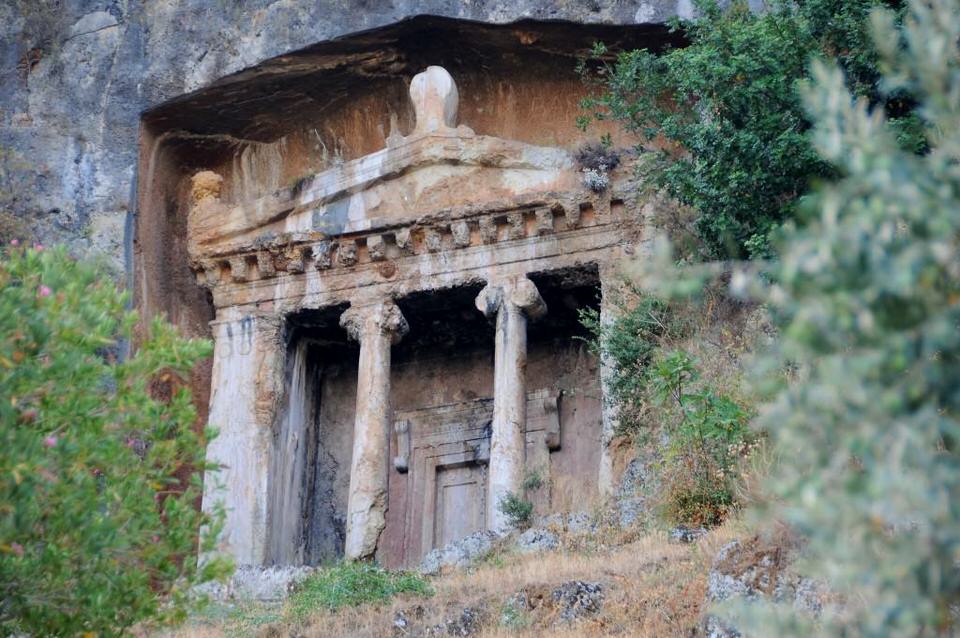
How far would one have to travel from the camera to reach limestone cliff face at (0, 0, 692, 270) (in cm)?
1551

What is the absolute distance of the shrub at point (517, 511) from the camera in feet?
42.6

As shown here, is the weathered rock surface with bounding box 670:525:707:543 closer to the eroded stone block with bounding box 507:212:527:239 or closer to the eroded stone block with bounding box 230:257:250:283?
the eroded stone block with bounding box 507:212:527:239

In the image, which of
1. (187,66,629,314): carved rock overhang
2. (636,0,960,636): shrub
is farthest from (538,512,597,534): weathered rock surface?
(636,0,960,636): shrub

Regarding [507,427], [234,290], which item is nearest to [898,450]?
[507,427]

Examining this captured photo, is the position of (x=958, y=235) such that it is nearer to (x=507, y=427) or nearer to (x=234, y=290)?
(x=507, y=427)

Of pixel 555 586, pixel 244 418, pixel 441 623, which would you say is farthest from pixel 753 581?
pixel 244 418

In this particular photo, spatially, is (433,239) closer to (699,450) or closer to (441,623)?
(699,450)

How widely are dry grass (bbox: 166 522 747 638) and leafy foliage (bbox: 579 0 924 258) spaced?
2.75m

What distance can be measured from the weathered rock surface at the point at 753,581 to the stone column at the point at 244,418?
5.83 metres

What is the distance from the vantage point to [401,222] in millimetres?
15055

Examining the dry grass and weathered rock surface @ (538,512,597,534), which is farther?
weathered rock surface @ (538,512,597,534)

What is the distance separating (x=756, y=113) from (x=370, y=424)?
15.1 ft

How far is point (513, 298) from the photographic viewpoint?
1452cm

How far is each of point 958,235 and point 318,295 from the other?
10.6 metres
